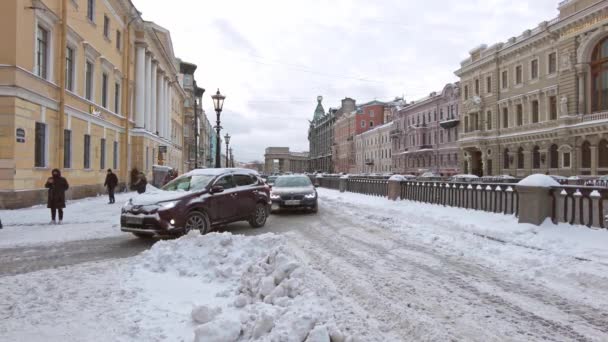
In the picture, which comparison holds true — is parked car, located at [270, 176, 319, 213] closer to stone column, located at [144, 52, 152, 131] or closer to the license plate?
the license plate

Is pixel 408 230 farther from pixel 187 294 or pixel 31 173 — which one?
pixel 31 173

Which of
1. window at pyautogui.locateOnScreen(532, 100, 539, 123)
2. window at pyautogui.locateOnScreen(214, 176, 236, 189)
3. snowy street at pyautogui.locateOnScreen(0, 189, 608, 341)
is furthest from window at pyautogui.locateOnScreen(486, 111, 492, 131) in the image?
window at pyautogui.locateOnScreen(214, 176, 236, 189)

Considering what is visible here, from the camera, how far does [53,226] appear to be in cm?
1160

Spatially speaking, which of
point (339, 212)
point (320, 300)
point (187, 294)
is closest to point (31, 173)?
point (339, 212)

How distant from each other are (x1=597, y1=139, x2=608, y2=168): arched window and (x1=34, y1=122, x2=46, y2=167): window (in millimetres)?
35607

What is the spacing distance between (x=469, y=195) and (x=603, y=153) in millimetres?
23676

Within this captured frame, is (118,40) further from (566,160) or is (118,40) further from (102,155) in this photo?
(566,160)

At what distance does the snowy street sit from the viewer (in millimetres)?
3865

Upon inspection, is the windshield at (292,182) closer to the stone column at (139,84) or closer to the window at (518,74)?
the stone column at (139,84)

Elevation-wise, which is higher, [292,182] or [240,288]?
[292,182]

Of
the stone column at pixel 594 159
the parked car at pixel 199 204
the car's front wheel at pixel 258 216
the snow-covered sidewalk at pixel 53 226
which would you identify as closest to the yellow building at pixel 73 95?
the snow-covered sidewalk at pixel 53 226

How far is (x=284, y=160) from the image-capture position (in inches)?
5032

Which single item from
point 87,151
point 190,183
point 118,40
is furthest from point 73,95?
point 190,183

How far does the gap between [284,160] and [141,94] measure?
321ft
